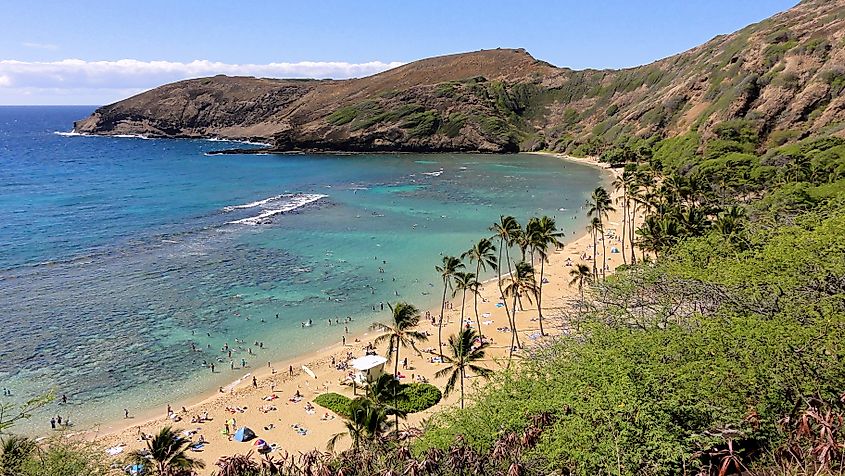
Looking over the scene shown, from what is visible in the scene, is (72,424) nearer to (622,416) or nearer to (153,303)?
(153,303)

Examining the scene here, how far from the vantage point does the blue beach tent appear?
30891 mm

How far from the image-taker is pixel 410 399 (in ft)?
104

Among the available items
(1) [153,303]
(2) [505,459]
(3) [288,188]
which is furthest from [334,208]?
(2) [505,459]

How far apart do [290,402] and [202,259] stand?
3215cm

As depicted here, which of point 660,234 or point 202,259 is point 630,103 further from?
point 202,259

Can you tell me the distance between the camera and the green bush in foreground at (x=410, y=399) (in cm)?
3108

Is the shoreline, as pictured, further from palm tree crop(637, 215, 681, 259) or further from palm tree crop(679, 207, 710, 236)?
palm tree crop(679, 207, 710, 236)

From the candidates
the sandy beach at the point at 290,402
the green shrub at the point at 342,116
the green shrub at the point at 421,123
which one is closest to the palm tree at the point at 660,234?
the sandy beach at the point at 290,402

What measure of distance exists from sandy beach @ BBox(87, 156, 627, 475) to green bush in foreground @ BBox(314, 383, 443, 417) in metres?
0.75

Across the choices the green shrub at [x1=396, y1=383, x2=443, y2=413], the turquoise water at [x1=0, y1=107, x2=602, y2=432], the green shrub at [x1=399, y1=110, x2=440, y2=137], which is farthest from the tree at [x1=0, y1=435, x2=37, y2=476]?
the green shrub at [x1=399, y1=110, x2=440, y2=137]

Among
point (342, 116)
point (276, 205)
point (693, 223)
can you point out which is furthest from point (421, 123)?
point (693, 223)

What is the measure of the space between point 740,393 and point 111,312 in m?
46.2

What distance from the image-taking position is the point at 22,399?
113 ft

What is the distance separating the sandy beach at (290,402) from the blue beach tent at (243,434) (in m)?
0.29
